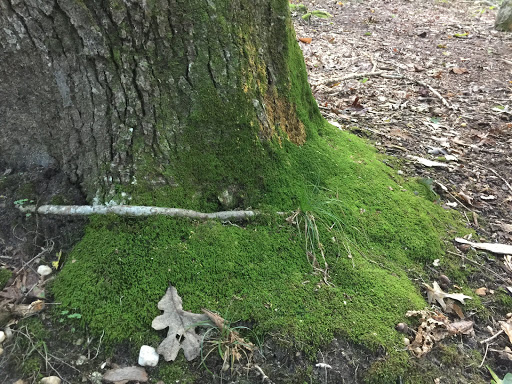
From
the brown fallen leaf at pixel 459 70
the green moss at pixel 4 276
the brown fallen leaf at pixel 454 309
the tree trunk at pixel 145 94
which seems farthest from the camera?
the brown fallen leaf at pixel 459 70

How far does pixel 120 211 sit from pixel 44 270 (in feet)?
1.78

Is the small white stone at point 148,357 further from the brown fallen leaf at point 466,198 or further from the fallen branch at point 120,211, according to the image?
the brown fallen leaf at point 466,198

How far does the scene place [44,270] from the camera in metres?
1.96

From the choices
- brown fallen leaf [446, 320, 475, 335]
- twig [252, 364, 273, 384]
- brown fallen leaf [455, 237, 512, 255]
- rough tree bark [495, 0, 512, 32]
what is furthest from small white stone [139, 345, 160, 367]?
rough tree bark [495, 0, 512, 32]

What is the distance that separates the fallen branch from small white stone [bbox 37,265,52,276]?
1.09 ft

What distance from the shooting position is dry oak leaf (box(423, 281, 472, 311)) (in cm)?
215

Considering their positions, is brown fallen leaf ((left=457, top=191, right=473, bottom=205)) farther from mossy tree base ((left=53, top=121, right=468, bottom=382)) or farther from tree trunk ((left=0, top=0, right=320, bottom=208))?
tree trunk ((left=0, top=0, right=320, bottom=208))

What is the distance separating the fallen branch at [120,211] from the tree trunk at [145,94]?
68 millimetres

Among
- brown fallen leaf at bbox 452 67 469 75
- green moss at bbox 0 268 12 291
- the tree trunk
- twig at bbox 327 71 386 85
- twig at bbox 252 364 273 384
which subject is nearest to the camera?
twig at bbox 252 364 273 384

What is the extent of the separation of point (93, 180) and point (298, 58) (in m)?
1.92

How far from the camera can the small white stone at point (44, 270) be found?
6.39ft

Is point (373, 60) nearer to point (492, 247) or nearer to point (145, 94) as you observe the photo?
point (492, 247)

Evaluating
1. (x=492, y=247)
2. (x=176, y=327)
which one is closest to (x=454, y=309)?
(x=492, y=247)

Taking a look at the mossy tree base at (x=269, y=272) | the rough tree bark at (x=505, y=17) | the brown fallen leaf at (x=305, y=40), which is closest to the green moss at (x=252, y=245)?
the mossy tree base at (x=269, y=272)
